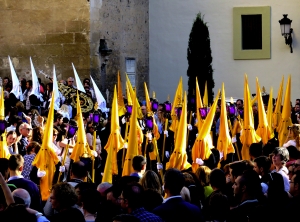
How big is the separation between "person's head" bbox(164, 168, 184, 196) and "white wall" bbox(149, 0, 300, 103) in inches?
666

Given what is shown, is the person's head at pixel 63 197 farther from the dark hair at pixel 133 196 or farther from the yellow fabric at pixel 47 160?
the yellow fabric at pixel 47 160

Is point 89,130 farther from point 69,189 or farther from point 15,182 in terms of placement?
point 69,189

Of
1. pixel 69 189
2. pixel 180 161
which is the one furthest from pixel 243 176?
pixel 180 161

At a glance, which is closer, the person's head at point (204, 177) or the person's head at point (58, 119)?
the person's head at point (204, 177)

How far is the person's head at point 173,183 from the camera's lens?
8.33m

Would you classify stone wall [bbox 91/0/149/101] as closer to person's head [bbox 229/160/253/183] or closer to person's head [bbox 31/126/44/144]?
person's head [bbox 31/126/44/144]

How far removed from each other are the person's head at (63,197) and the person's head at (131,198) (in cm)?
44

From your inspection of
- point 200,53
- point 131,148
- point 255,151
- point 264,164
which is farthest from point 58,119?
point 200,53

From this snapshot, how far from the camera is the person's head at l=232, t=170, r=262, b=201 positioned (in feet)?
27.8

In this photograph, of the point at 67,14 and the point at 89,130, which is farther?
the point at 67,14

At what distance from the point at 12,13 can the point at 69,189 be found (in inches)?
607

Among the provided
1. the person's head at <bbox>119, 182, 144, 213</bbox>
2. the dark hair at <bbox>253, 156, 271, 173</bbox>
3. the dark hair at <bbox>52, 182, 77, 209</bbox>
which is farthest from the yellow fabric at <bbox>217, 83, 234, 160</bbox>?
the dark hair at <bbox>52, 182, 77, 209</bbox>

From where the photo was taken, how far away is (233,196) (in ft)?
29.6

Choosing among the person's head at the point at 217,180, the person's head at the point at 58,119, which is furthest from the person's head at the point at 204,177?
the person's head at the point at 58,119
